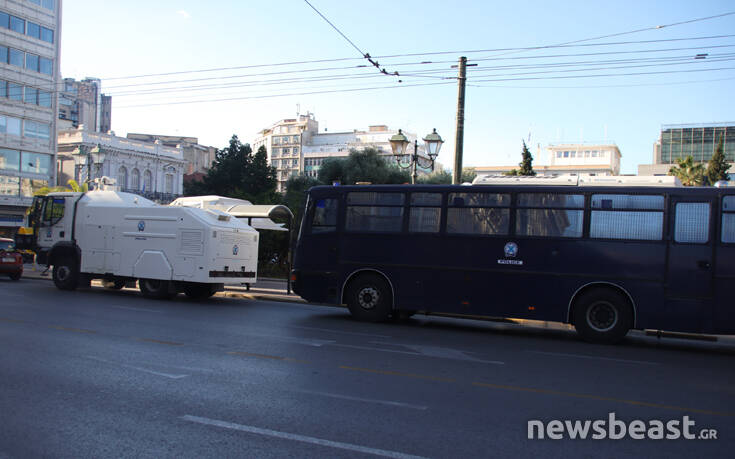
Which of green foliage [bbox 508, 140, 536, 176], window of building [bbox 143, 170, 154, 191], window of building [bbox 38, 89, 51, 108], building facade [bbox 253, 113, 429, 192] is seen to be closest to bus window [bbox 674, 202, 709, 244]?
green foliage [bbox 508, 140, 536, 176]

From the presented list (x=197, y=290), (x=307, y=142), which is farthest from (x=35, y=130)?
(x=307, y=142)

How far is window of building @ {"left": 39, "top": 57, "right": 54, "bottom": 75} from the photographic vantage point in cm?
5375

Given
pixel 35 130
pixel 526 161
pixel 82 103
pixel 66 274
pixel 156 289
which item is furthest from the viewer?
pixel 82 103

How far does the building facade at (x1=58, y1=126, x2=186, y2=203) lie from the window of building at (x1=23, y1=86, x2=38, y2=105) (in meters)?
10.9

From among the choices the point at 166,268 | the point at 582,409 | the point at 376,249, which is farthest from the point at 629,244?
the point at 166,268

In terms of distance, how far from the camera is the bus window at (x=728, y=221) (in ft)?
38.9

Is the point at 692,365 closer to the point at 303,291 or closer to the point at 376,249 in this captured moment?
the point at 376,249

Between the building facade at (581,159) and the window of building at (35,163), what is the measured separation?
8539cm

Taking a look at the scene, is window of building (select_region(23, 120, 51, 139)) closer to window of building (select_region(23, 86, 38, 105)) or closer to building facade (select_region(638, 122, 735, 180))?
window of building (select_region(23, 86, 38, 105))

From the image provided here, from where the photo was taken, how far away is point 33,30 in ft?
173

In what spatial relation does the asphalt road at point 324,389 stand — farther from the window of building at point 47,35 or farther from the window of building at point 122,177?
the window of building at point 122,177

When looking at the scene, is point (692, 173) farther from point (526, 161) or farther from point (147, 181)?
point (147, 181)

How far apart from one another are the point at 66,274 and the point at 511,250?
14.1 meters

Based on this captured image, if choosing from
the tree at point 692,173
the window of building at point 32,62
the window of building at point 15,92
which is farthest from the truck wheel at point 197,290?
the tree at point 692,173
